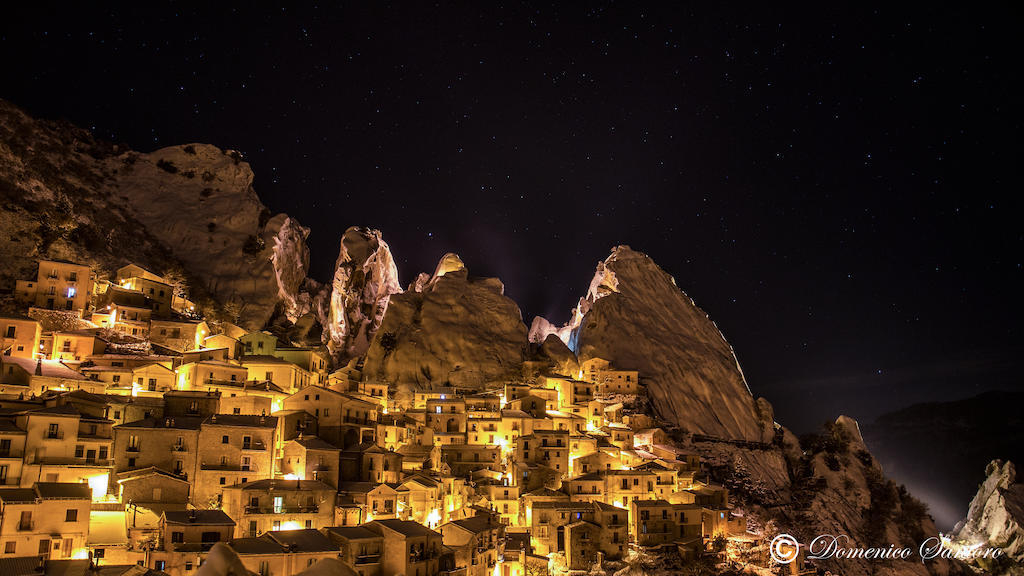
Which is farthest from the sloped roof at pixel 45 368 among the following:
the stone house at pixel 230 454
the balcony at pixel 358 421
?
the balcony at pixel 358 421

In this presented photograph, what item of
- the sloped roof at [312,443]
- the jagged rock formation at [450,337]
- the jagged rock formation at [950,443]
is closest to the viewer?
the sloped roof at [312,443]

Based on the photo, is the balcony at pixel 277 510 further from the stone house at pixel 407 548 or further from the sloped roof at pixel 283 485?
the stone house at pixel 407 548

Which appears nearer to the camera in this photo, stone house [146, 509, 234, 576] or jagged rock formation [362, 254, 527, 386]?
stone house [146, 509, 234, 576]

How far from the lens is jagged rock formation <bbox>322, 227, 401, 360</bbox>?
7744 centimetres

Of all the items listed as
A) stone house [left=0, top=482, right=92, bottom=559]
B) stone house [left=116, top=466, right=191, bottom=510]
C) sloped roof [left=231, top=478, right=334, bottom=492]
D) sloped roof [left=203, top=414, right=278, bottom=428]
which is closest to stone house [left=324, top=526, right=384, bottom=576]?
sloped roof [left=231, top=478, right=334, bottom=492]

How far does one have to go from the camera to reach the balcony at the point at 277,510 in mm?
33031

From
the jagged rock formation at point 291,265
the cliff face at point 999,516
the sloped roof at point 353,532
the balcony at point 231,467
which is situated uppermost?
the jagged rock formation at point 291,265

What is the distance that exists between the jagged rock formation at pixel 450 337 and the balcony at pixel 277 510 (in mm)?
29436

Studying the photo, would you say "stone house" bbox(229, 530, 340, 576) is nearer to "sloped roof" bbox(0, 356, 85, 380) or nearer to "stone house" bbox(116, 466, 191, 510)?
"stone house" bbox(116, 466, 191, 510)

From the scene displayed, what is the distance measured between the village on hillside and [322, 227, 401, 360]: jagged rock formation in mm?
18188

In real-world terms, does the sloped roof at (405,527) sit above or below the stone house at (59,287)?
below

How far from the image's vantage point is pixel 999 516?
228ft

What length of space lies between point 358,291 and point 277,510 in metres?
48.6

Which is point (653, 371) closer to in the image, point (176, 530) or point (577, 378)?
point (577, 378)
